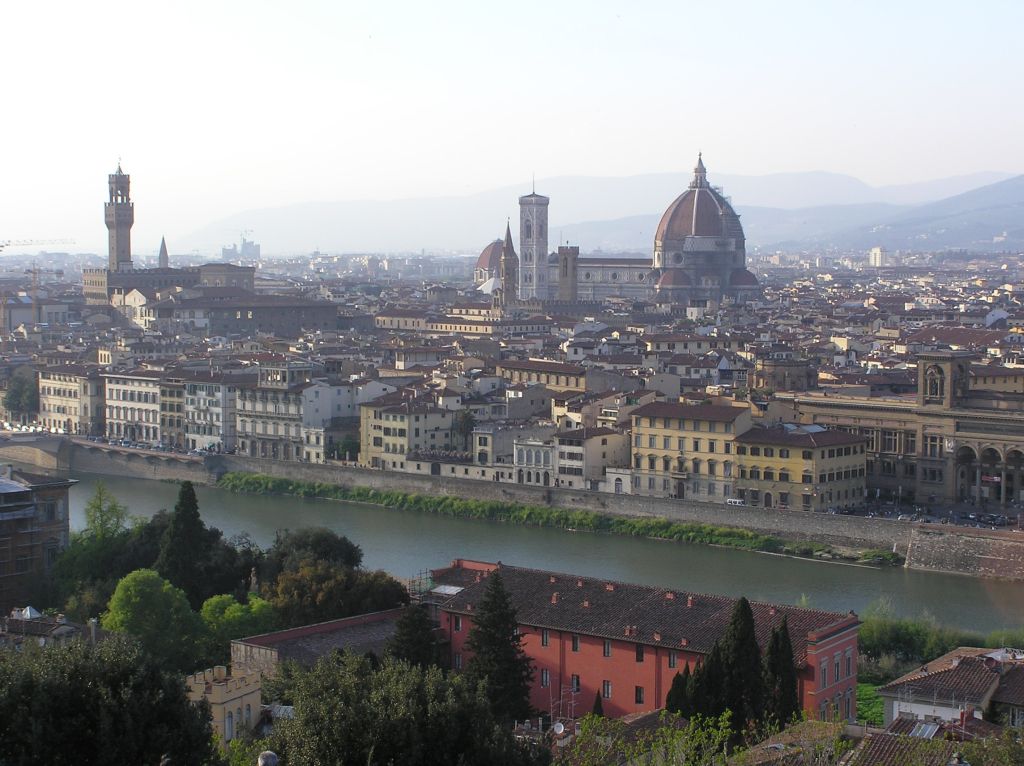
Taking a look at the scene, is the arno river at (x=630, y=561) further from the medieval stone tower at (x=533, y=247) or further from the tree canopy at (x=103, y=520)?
the medieval stone tower at (x=533, y=247)

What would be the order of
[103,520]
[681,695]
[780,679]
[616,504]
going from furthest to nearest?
[616,504]
[103,520]
[681,695]
[780,679]

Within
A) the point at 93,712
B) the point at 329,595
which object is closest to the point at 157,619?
the point at 329,595

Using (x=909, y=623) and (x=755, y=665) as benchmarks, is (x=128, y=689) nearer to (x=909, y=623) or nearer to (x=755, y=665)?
(x=755, y=665)

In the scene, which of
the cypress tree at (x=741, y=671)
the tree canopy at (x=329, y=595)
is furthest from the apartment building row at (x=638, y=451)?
the cypress tree at (x=741, y=671)

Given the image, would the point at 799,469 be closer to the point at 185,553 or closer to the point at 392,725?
the point at 185,553

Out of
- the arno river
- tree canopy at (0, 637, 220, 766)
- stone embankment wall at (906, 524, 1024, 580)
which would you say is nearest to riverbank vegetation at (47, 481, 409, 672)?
the arno river

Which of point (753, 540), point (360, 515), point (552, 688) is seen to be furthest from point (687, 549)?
point (552, 688)

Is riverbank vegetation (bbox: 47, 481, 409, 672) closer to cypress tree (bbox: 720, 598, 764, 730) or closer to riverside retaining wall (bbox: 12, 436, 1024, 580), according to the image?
cypress tree (bbox: 720, 598, 764, 730)
